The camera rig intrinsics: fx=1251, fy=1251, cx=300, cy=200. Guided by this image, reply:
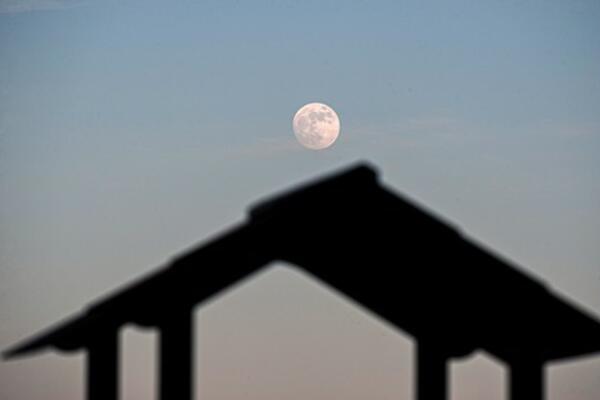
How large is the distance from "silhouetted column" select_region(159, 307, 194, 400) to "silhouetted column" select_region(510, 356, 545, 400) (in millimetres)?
3014

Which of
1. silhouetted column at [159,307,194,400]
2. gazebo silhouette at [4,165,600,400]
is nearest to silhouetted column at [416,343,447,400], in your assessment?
gazebo silhouette at [4,165,600,400]

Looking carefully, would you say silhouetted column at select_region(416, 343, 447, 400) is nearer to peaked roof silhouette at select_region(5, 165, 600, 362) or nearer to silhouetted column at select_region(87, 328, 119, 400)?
peaked roof silhouette at select_region(5, 165, 600, 362)

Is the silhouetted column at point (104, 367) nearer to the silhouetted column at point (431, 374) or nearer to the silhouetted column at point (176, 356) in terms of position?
the silhouetted column at point (176, 356)

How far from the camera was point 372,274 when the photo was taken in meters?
10.2

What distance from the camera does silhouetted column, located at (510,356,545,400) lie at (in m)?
10.7

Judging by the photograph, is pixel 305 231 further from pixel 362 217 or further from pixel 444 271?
pixel 444 271

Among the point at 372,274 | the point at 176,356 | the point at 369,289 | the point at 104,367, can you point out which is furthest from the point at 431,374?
the point at 104,367

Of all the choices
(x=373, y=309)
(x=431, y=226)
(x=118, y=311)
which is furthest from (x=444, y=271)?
(x=118, y=311)

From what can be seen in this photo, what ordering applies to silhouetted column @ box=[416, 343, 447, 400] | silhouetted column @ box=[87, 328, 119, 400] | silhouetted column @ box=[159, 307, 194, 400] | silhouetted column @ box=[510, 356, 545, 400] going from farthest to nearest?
silhouetted column @ box=[510, 356, 545, 400] → silhouetted column @ box=[416, 343, 447, 400] → silhouetted column @ box=[87, 328, 119, 400] → silhouetted column @ box=[159, 307, 194, 400]

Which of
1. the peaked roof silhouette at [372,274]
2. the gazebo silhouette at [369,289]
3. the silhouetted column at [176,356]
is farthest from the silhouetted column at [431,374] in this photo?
the silhouetted column at [176,356]

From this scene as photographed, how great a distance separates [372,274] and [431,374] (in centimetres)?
103

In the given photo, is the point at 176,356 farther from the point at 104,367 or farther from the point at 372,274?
the point at 372,274

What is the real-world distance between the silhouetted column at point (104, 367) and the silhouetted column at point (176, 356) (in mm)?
359

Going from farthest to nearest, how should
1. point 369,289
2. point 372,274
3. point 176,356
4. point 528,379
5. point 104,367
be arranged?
1. point 528,379
2. point 369,289
3. point 372,274
4. point 104,367
5. point 176,356
